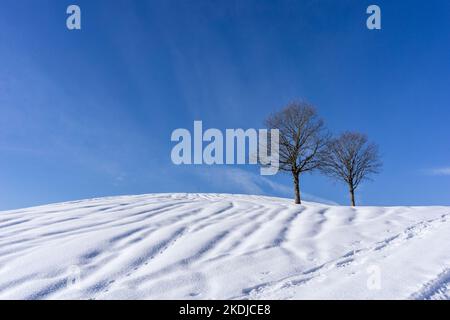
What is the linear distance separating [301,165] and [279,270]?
45.6 ft

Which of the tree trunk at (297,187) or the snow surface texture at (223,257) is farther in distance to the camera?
the tree trunk at (297,187)

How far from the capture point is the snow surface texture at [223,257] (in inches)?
106

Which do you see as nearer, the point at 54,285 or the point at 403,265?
the point at 54,285

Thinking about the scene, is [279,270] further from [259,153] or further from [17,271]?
[259,153]

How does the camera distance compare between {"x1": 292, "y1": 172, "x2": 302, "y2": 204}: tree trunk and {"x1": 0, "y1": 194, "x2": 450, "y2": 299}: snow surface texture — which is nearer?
{"x1": 0, "y1": 194, "x2": 450, "y2": 299}: snow surface texture

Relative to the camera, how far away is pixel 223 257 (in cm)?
355

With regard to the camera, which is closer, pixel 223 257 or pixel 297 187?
pixel 223 257

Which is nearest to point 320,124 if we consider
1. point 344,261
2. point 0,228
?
point 344,261

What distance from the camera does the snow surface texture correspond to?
2688 millimetres
